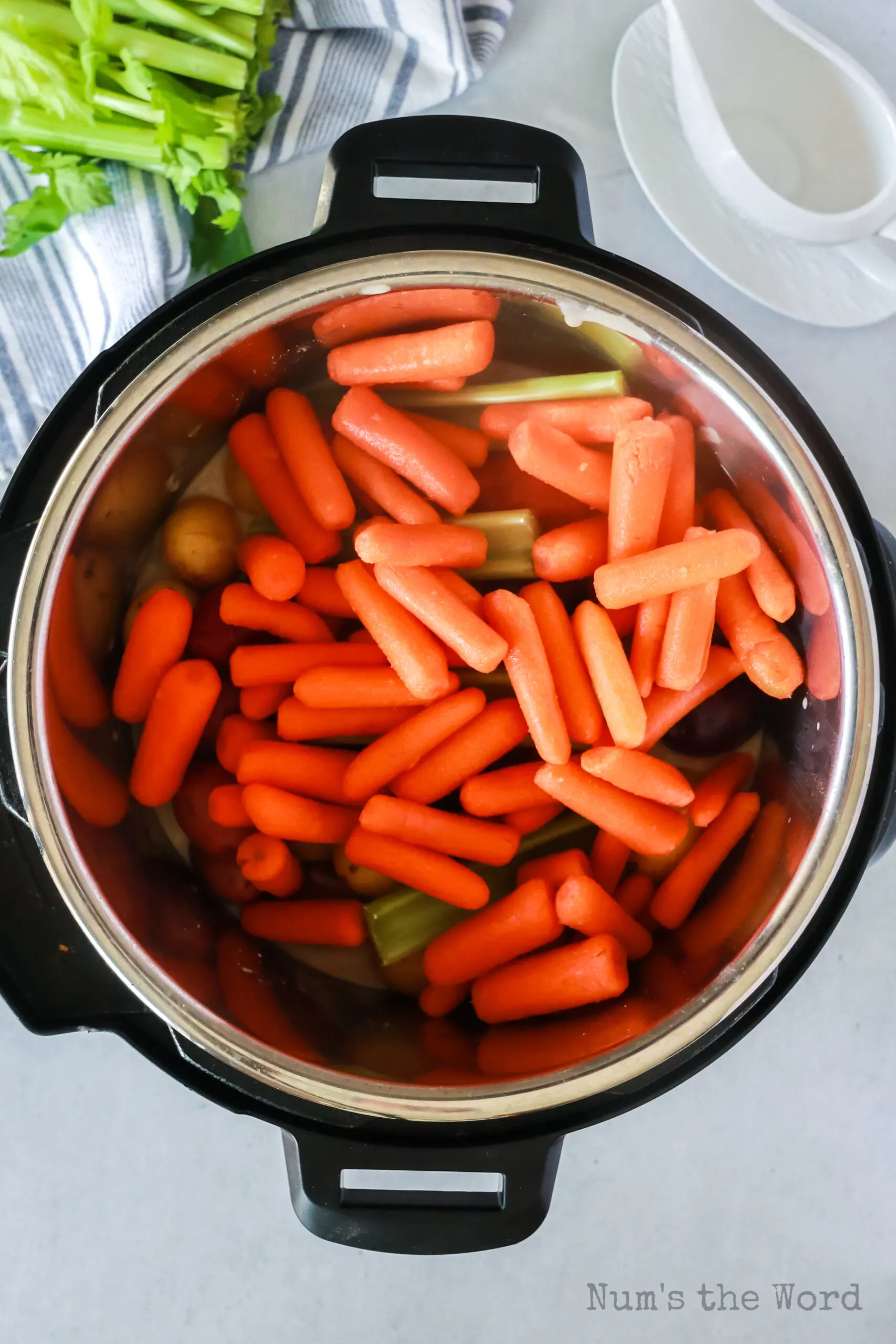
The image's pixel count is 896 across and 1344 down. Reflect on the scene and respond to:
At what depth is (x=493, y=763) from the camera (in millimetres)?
747

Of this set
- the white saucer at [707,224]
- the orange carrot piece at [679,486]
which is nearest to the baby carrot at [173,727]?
the orange carrot piece at [679,486]

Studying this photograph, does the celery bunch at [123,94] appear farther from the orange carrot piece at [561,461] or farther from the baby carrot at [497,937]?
the baby carrot at [497,937]

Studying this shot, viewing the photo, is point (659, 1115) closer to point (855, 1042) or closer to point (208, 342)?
point (855, 1042)

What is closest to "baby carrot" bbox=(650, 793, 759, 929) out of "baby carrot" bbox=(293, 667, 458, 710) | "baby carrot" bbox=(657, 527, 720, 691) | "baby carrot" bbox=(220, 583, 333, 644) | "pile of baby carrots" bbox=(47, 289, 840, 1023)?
"pile of baby carrots" bbox=(47, 289, 840, 1023)

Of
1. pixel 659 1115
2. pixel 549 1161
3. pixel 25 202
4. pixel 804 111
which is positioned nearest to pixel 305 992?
pixel 549 1161

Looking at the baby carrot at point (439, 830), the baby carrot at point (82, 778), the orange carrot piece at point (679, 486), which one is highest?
the orange carrot piece at point (679, 486)

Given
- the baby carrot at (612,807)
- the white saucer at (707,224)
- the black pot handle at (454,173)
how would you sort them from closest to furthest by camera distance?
1. the black pot handle at (454,173)
2. the baby carrot at (612,807)
3. the white saucer at (707,224)

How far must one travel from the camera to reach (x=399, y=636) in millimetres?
681

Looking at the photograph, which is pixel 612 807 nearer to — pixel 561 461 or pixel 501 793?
pixel 501 793

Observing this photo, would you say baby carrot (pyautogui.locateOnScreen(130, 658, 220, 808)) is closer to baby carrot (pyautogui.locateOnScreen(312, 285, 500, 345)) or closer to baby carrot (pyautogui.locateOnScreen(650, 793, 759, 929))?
baby carrot (pyautogui.locateOnScreen(312, 285, 500, 345))

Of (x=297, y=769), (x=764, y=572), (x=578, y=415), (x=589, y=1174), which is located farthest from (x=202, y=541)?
(x=589, y=1174)

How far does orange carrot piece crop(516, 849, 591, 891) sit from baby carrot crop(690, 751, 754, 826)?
0.08 m

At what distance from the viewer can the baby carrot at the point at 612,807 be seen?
679 millimetres

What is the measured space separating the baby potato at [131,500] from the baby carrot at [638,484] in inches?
11.8
